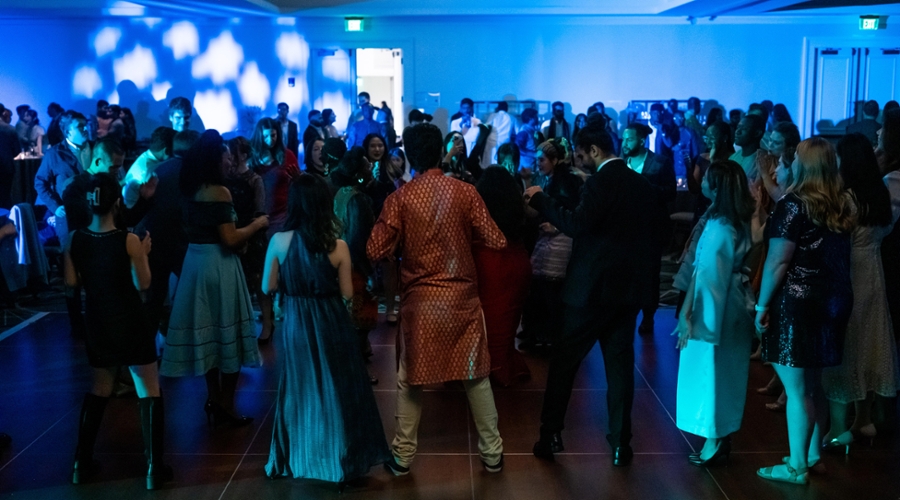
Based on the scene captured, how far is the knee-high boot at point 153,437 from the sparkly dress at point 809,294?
2572 millimetres

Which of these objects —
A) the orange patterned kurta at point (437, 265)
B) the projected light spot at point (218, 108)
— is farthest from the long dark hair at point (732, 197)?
the projected light spot at point (218, 108)

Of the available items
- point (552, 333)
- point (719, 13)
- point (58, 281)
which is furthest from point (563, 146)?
point (719, 13)

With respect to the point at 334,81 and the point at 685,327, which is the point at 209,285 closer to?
the point at 685,327

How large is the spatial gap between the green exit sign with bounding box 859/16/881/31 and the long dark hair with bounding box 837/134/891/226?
38.9 feet

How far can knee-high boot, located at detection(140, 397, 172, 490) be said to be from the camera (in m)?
3.64

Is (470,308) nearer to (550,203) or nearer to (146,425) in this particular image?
(550,203)

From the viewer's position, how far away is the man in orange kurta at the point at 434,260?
3.58 m

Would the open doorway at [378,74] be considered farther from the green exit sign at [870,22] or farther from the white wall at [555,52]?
the green exit sign at [870,22]

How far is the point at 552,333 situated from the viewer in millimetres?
5645

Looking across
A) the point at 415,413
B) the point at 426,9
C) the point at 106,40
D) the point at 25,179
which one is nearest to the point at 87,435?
the point at 415,413

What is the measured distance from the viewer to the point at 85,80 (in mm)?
14617

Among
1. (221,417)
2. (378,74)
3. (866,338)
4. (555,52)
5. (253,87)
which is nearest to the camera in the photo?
(866,338)

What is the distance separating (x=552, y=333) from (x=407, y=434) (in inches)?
80.2

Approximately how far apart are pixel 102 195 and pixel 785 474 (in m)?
3.06
